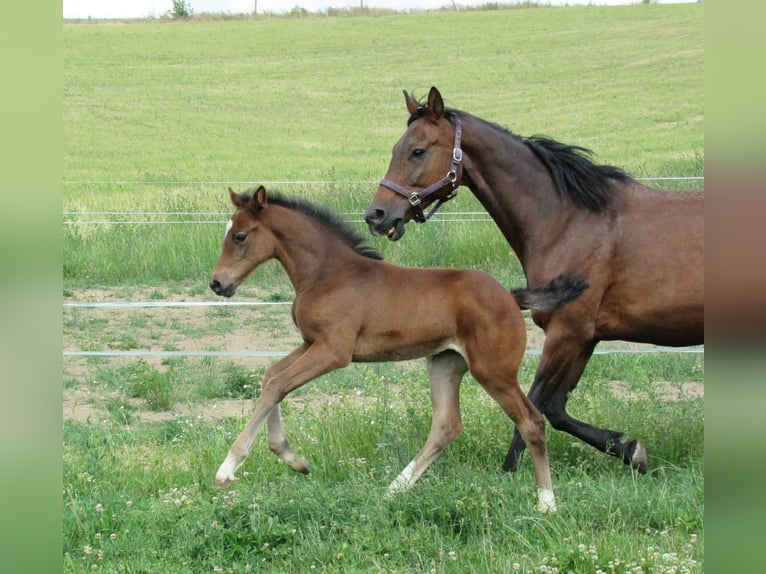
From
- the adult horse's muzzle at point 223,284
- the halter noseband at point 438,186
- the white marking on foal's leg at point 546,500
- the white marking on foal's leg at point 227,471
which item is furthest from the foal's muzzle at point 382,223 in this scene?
the white marking on foal's leg at point 546,500

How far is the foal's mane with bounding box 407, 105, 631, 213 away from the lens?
5816mm

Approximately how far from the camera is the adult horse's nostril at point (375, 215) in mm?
5320

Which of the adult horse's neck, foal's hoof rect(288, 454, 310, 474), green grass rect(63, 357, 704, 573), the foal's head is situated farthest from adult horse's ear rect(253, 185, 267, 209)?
green grass rect(63, 357, 704, 573)

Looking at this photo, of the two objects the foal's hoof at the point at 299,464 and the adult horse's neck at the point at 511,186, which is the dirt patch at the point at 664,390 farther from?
the foal's hoof at the point at 299,464

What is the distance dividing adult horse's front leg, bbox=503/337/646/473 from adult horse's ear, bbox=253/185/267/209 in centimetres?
186

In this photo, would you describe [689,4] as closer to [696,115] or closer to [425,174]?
[696,115]

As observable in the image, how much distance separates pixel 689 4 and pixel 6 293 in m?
49.9

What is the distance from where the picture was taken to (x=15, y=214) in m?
1.19

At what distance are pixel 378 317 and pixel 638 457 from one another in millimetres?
1748

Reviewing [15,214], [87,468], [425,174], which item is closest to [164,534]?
[87,468]

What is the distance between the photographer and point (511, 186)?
5816 millimetres

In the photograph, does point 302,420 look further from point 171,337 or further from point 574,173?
point 171,337

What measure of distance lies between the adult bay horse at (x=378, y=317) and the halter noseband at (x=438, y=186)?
1.22 ft

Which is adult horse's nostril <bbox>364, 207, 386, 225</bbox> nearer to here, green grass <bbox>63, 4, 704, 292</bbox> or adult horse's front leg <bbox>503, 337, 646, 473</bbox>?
adult horse's front leg <bbox>503, 337, 646, 473</bbox>
